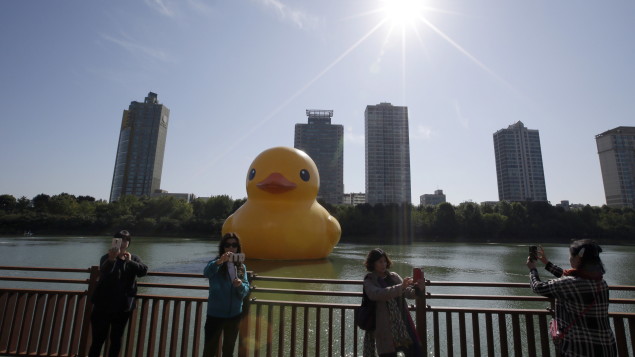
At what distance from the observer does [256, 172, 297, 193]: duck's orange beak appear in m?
12.8

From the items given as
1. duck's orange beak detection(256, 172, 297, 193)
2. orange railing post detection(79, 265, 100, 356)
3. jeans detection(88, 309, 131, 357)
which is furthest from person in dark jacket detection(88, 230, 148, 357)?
duck's orange beak detection(256, 172, 297, 193)

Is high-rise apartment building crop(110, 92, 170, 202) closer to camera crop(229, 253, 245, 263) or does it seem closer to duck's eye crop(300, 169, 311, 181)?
duck's eye crop(300, 169, 311, 181)

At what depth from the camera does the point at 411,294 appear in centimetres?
275

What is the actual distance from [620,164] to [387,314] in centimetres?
10825

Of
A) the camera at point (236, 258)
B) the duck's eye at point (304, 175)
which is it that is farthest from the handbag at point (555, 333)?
the duck's eye at point (304, 175)

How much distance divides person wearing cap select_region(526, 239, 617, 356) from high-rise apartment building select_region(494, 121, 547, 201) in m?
102

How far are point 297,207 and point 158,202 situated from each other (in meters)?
51.0

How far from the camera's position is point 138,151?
3543 inches

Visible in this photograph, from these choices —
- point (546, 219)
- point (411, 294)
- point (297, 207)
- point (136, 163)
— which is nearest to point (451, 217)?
point (546, 219)

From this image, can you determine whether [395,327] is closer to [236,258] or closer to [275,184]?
[236,258]

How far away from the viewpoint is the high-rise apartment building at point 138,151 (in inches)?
3509

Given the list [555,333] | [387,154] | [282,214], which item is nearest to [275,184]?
[282,214]

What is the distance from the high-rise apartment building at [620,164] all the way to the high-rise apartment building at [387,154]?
51.1 m

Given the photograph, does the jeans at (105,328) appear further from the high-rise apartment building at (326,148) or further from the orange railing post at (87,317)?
the high-rise apartment building at (326,148)
